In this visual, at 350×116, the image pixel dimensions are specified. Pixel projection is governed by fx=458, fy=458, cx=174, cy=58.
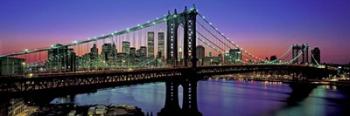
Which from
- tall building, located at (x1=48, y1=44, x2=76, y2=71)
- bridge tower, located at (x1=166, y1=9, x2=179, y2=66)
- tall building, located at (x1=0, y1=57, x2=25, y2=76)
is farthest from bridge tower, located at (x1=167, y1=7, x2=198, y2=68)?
tall building, located at (x1=0, y1=57, x2=25, y2=76)

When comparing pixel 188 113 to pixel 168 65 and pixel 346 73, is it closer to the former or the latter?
pixel 168 65

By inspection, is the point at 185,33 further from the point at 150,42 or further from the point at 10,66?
the point at 10,66

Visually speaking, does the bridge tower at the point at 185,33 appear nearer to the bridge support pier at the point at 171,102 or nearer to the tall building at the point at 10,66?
the bridge support pier at the point at 171,102

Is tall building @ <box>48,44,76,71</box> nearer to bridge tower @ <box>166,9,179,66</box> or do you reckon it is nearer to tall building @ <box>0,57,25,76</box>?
tall building @ <box>0,57,25,76</box>

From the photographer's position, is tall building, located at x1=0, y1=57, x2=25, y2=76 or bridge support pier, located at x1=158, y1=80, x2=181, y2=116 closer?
bridge support pier, located at x1=158, y1=80, x2=181, y2=116

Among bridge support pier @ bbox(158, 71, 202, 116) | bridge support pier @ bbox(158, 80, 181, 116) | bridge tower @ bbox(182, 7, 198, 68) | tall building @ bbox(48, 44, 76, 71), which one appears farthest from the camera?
tall building @ bbox(48, 44, 76, 71)

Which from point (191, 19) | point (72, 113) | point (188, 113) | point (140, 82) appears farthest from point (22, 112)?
point (191, 19)

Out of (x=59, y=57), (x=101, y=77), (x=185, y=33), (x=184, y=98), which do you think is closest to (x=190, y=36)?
(x=185, y=33)

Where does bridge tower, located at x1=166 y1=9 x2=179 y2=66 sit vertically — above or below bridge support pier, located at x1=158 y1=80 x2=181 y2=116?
above

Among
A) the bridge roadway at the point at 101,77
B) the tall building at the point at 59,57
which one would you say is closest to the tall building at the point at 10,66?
the tall building at the point at 59,57

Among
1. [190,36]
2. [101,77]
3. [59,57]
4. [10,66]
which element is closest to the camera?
[101,77]

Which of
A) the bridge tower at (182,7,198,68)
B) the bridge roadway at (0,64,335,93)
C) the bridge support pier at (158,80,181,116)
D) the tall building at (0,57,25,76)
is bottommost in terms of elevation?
the bridge support pier at (158,80,181,116)
